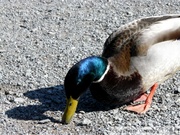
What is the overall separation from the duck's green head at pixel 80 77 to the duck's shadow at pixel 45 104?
1.20 feet

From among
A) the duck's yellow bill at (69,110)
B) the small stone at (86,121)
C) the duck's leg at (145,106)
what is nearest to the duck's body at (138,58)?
the duck's leg at (145,106)

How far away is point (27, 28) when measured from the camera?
275 inches

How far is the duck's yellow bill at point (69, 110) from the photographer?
4.71 meters

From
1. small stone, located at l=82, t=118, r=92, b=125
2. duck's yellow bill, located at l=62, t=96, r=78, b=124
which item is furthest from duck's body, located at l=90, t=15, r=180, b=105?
duck's yellow bill, located at l=62, t=96, r=78, b=124

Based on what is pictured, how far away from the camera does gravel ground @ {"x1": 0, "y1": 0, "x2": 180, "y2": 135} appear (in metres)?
5.00

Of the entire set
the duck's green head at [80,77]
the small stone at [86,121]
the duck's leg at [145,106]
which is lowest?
the small stone at [86,121]

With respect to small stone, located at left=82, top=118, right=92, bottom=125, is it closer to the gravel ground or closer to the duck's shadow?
the gravel ground

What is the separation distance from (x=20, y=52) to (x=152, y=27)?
1669mm

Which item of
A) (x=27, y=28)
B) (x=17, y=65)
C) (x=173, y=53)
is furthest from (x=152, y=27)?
(x=27, y=28)

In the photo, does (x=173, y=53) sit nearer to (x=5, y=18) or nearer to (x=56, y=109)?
(x=56, y=109)

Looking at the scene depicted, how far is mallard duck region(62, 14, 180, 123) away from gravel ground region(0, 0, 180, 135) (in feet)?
0.63

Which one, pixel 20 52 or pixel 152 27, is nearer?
pixel 152 27

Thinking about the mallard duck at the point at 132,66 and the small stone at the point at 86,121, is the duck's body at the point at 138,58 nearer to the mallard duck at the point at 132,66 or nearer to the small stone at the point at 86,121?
the mallard duck at the point at 132,66

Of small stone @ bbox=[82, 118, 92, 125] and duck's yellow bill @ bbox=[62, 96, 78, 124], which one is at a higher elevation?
duck's yellow bill @ bbox=[62, 96, 78, 124]
